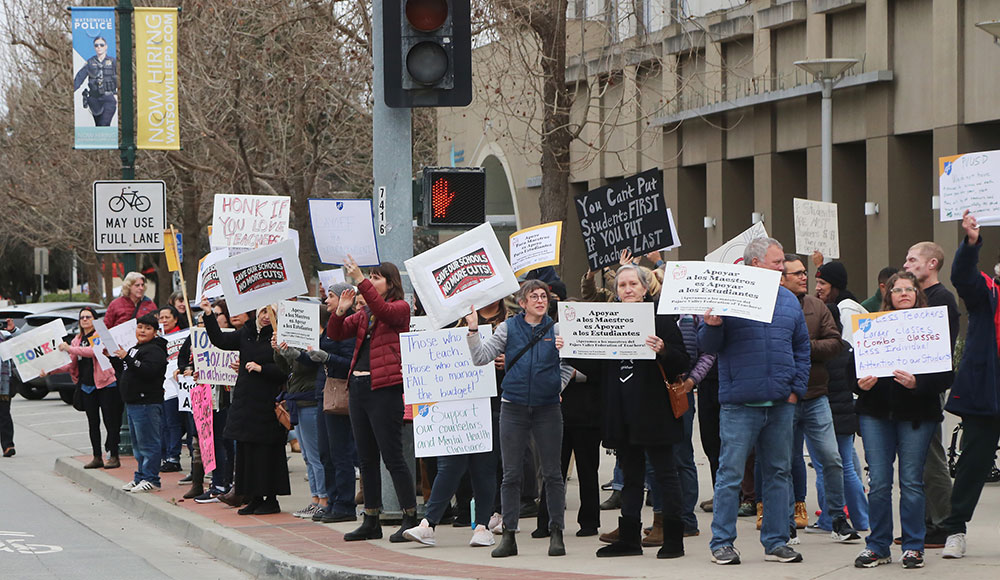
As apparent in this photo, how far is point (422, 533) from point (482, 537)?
42 centimetres

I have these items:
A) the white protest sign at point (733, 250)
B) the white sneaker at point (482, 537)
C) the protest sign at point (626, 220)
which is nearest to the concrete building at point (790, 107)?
the white protest sign at point (733, 250)

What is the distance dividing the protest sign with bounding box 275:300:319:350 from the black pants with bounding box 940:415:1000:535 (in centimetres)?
500

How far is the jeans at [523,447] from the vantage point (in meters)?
9.28

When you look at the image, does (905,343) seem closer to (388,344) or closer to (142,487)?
(388,344)

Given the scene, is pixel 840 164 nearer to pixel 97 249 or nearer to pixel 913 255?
pixel 97 249

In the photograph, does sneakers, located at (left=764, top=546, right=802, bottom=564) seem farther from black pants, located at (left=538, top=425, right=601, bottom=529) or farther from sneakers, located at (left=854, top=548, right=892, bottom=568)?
black pants, located at (left=538, top=425, right=601, bottom=529)

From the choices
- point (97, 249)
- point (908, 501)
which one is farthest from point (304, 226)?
point (908, 501)

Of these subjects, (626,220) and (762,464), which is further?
(626,220)

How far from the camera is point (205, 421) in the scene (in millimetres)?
13008

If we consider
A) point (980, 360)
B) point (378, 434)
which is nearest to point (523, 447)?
point (378, 434)

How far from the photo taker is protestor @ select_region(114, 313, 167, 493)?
45.8 feet

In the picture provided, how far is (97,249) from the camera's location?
55.2 feet

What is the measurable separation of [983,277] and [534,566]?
10.8 ft

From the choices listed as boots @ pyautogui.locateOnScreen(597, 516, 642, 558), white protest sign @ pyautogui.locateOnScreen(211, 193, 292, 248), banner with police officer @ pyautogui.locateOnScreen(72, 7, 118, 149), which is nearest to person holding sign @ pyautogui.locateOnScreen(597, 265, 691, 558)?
boots @ pyautogui.locateOnScreen(597, 516, 642, 558)
